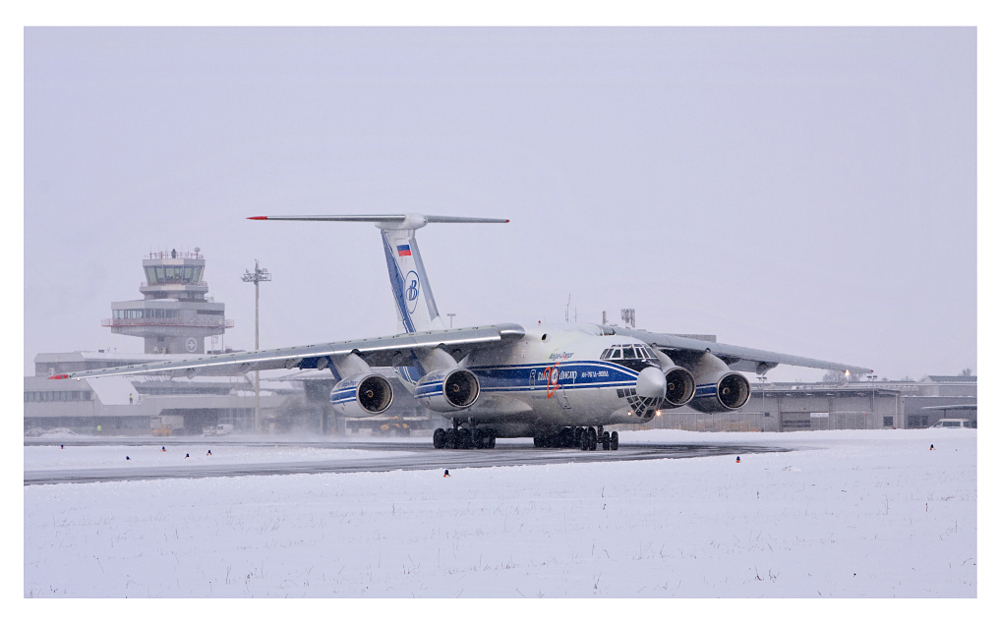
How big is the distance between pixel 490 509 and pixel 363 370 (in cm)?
1354

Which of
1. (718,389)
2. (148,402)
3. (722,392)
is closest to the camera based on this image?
(718,389)

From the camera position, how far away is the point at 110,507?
13352 mm

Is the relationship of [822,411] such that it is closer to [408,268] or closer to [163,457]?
[408,268]

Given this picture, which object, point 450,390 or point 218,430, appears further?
point 218,430

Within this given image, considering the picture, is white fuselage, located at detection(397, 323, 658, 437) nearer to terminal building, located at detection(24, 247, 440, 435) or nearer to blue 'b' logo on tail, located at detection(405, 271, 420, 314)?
blue 'b' logo on tail, located at detection(405, 271, 420, 314)

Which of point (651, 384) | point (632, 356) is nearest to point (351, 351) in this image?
point (632, 356)

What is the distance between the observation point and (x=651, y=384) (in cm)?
2295

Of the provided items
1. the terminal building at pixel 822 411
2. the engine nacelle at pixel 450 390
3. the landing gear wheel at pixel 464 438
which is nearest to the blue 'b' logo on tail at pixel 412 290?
the landing gear wheel at pixel 464 438

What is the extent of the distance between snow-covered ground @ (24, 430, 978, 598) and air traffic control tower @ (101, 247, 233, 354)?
71.1m

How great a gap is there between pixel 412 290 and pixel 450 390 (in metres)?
6.30

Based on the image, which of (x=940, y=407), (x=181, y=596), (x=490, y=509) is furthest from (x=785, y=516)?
(x=940, y=407)

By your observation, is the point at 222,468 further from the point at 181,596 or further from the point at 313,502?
the point at 181,596

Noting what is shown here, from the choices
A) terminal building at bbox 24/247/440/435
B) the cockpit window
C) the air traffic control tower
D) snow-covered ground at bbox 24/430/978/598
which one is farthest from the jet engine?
the air traffic control tower

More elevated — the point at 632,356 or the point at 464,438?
the point at 632,356
